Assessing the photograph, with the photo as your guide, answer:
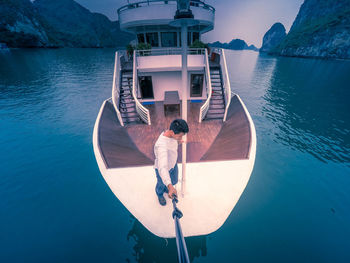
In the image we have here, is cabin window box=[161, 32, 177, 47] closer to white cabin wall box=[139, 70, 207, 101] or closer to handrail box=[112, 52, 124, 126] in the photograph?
white cabin wall box=[139, 70, 207, 101]

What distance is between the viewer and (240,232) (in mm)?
4820

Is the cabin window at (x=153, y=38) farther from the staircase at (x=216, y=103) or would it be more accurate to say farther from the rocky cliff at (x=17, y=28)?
the rocky cliff at (x=17, y=28)

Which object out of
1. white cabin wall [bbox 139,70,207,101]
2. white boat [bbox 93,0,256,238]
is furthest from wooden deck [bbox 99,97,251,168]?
white cabin wall [bbox 139,70,207,101]

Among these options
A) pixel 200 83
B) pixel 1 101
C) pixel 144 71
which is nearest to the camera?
pixel 144 71

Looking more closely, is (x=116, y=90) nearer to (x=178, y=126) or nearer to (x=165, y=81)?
(x=165, y=81)

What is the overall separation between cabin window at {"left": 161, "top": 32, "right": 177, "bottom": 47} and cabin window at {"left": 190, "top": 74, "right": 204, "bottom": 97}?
383cm

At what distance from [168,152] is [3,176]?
9.38m

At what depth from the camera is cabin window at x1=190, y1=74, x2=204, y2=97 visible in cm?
1187

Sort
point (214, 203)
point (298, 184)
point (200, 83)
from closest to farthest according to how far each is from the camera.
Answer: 1. point (214, 203)
2. point (298, 184)
3. point (200, 83)

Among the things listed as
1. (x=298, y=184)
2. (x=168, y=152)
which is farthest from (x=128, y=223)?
(x=298, y=184)

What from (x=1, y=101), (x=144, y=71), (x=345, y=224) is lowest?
(x=345, y=224)

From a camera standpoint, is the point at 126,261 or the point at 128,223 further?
the point at 128,223

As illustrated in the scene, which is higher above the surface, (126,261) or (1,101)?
(1,101)

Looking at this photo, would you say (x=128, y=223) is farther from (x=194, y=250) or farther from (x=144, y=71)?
(x=144, y=71)
